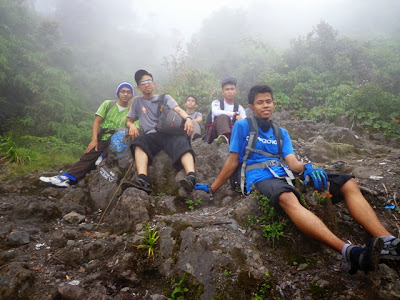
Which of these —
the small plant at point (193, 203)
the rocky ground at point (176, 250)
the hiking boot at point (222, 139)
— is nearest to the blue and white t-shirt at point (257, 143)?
the rocky ground at point (176, 250)

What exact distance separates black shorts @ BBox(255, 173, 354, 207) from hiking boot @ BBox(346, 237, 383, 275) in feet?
2.46

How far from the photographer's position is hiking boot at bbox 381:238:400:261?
6.63 ft

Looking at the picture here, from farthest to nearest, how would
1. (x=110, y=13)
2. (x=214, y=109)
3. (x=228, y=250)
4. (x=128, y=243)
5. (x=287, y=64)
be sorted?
(x=110, y=13) < (x=287, y=64) < (x=214, y=109) < (x=128, y=243) < (x=228, y=250)

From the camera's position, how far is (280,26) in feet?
101

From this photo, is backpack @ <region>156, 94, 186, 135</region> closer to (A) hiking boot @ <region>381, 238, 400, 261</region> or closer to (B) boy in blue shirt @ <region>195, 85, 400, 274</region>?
(B) boy in blue shirt @ <region>195, 85, 400, 274</region>

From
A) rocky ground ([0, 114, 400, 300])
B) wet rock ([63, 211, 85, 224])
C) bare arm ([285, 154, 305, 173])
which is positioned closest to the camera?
rocky ground ([0, 114, 400, 300])

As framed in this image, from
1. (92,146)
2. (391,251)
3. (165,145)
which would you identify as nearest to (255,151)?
(391,251)

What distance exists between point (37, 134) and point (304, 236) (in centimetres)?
957

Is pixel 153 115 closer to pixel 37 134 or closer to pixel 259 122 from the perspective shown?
pixel 259 122

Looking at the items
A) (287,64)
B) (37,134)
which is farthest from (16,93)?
(287,64)

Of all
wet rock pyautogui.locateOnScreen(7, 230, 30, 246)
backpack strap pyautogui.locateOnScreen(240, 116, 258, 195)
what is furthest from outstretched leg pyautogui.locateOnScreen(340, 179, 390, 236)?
wet rock pyautogui.locateOnScreen(7, 230, 30, 246)

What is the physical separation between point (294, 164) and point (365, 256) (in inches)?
57.2

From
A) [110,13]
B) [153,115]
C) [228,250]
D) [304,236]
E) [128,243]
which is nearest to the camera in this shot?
[228,250]

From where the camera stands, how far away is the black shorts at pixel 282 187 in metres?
2.59
